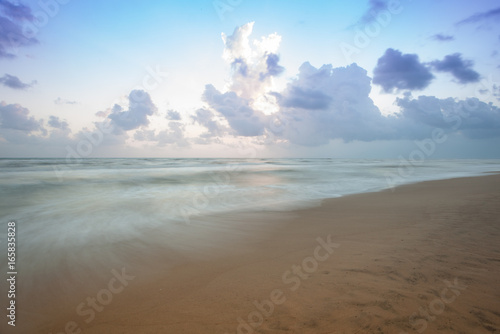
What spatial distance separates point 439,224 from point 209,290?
18.6ft

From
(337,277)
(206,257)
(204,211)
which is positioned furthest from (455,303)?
(204,211)

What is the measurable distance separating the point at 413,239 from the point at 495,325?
2477mm

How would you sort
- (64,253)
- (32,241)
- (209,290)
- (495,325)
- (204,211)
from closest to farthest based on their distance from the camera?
(495,325) < (209,290) < (64,253) < (32,241) < (204,211)

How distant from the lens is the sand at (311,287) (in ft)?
Answer: 8.32

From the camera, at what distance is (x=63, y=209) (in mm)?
9289

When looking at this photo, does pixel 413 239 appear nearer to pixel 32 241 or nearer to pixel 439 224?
pixel 439 224

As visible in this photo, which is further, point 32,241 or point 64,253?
point 32,241

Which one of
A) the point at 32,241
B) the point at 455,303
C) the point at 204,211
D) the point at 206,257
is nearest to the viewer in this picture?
the point at 455,303

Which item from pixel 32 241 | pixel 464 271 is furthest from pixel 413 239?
pixel 32 241

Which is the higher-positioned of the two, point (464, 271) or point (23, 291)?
point (464, 271)

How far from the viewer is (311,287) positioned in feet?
10.2

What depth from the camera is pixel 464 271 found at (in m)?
3.38

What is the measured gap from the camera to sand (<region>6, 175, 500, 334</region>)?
99.8 inches

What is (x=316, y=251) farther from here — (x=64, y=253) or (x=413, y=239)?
(x=64, y=253)
